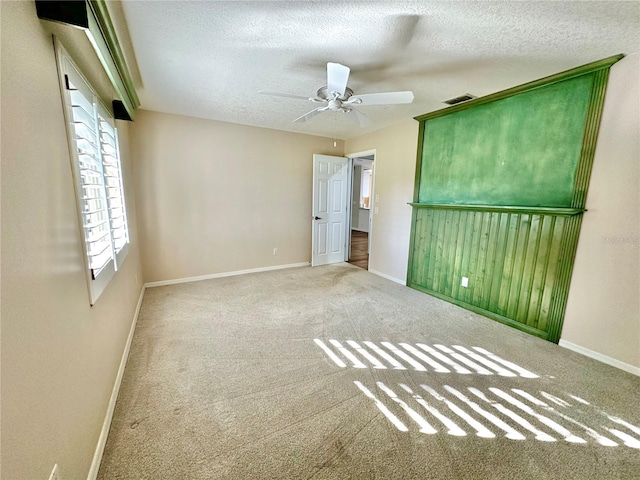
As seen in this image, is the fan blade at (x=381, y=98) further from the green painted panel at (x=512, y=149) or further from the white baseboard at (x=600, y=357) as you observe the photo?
the white baseboard at (x=600, y=357)

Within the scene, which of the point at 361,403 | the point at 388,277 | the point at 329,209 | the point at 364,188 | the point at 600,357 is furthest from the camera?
the point at 364,188

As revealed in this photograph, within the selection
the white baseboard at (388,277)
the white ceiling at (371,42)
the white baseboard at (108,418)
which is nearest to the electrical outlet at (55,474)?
the white baseboard at (108,418)

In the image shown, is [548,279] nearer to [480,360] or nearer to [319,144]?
[480,360]

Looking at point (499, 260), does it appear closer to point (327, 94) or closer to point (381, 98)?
point (381, 98)

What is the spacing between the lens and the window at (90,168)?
135 centimetres

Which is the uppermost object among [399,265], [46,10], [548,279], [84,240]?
[46,10]

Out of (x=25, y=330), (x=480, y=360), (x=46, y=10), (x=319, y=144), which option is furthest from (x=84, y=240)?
(x=319, y=144)

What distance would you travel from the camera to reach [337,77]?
75.5 inches

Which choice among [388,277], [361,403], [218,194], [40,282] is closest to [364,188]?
[388,277]

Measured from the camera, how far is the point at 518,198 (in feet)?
Answer: 9.10

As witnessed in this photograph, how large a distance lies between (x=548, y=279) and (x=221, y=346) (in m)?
3.14

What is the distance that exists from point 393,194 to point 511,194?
167 cm

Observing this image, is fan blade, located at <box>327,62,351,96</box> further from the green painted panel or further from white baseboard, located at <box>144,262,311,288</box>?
white baseboard, located at <box>144,262,311,288</box>

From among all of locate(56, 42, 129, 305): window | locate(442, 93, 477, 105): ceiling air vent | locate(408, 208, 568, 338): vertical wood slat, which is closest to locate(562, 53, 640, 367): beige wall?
locate(408, 208, 568, 338): vertical wood slat
